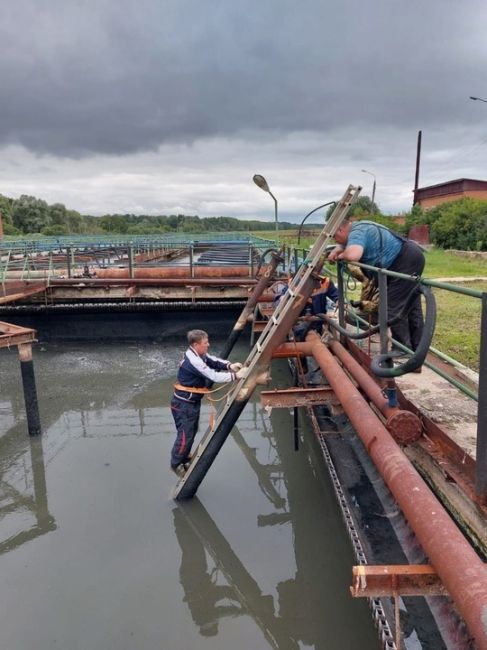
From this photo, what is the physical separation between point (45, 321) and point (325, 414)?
352 inches

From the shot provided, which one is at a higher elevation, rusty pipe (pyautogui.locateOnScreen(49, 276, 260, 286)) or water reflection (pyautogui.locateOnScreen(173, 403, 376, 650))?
rusty pipe (pyautogui.locateOnScreen(49, 276, 260, 286))

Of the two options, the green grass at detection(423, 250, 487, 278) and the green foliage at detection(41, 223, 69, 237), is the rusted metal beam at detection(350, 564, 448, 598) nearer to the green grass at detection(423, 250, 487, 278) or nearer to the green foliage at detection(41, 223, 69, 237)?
the green grass at detection(423, 250, 487, 278)

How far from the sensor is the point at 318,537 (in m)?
4.68

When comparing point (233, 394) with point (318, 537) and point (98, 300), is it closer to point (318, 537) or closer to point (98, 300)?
point (318, 537)

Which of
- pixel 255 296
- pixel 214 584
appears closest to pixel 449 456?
pixel 214 584

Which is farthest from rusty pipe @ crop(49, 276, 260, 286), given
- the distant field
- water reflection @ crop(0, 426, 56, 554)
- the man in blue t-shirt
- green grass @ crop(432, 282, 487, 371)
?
the man in blue t-shirt

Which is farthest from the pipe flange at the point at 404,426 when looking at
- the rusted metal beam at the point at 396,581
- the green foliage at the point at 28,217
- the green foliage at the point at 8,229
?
the green foliage at the point at 28,217

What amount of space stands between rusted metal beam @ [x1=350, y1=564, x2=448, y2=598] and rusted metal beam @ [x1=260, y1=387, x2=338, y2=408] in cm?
234

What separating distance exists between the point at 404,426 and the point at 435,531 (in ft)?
3.59

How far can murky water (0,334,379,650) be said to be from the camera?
143 inches

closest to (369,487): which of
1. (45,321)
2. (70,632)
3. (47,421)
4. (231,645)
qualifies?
(231,645)

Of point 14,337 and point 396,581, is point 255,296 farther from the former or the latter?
point 396,581

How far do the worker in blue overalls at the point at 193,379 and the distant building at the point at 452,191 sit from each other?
32.5 metres

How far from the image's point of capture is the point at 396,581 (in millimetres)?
2295
